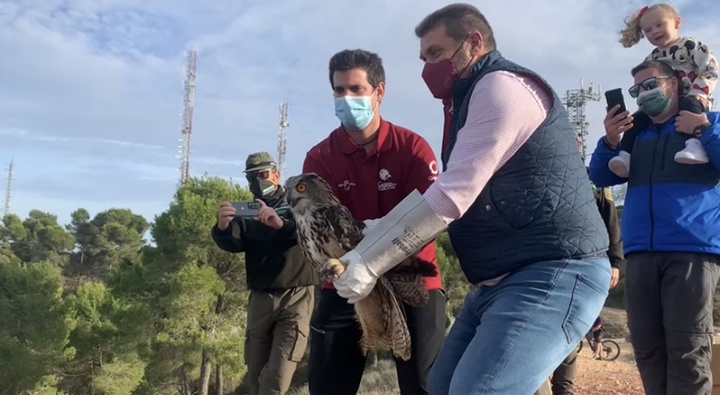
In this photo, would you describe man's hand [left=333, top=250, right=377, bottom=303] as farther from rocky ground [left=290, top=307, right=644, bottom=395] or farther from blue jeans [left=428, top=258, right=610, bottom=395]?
rocky ground [left=290, top=307, right=644, bottom=395]

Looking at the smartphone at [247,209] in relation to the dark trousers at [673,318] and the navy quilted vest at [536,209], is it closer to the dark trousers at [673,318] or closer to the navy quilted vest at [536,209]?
the navy quilted vest at [536,209]

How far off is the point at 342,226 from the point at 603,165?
2.02m

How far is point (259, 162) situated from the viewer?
538 centimetres

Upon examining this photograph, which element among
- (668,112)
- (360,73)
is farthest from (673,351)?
(360,73)

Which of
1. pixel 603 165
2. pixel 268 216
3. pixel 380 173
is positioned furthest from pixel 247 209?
pixel 603 165

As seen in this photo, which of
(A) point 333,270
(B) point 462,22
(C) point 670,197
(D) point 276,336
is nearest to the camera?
(A) point 333,270

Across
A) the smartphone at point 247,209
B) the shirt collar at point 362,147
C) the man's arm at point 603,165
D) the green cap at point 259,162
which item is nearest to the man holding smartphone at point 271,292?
the green cap at point 259,162

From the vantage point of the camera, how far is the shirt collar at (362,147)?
11.6 ft

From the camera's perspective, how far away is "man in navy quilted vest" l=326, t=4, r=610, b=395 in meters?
2.11

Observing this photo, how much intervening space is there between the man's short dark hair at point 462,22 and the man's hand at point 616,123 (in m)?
1.72

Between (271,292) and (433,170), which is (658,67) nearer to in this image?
(433,170)

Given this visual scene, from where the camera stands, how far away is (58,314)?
28250 millimetres

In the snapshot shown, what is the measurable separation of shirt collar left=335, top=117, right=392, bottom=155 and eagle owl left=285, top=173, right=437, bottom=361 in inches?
15.7

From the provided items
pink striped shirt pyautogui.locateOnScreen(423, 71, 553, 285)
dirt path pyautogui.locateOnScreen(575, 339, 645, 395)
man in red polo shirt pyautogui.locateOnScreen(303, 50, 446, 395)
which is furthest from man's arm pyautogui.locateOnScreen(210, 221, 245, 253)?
dirt path pyautogui.locateOnScreen(575, 339, 645, 395)
